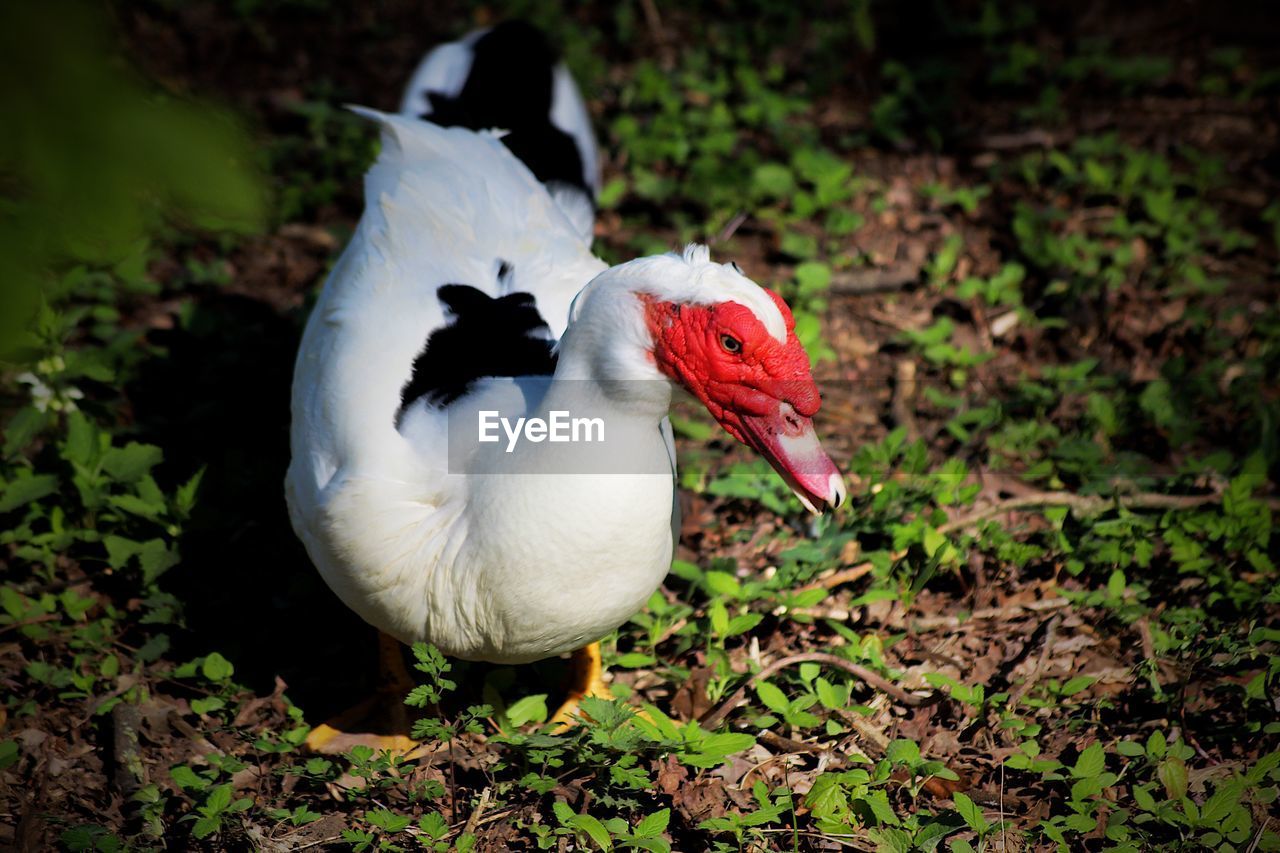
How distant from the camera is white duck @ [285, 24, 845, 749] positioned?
2.11m

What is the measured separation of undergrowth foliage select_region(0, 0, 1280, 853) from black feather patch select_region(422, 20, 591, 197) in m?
0.88

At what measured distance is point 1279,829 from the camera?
90.0 inches

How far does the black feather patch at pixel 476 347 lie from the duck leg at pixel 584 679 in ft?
2.74

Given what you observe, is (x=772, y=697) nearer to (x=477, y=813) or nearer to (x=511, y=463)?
(x=477, y=813)

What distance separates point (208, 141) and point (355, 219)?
4.07 meters

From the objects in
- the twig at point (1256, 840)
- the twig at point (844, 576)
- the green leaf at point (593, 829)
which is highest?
the twig at point (844, 576)

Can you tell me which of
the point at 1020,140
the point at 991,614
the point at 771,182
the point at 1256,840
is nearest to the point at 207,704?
the point at 991,614

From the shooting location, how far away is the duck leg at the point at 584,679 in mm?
2883

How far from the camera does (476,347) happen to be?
2.62 metres

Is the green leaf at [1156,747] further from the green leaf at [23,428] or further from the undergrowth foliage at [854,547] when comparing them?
the green leaf at [23,428]

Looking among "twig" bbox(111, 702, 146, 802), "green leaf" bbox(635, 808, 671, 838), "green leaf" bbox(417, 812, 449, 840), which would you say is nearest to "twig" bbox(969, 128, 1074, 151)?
"green leaf" bbox(635, 808, 671, 838)

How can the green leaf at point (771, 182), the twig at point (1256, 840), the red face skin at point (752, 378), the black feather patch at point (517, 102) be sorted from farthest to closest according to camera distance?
the green leaf at point (771, 182) → the black feather patch at point (517, 102) → the twig at point (1256, 840) → the red face skin at point (752, 378)

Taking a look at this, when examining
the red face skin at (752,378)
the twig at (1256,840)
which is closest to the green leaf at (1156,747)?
the twig at (1256,840)

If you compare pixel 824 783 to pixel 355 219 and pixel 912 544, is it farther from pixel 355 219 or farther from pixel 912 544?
pixel 355 219
